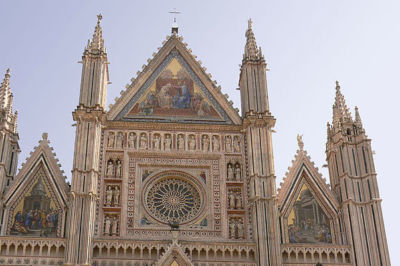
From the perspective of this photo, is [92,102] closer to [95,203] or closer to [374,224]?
[95,203]

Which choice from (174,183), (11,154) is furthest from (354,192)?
(11,154)

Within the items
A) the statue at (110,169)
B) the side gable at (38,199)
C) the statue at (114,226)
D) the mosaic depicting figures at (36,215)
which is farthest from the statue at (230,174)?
the mosaic depicting figures at (36,215)

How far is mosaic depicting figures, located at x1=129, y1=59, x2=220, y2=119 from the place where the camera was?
24344mm

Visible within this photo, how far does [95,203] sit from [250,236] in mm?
5235

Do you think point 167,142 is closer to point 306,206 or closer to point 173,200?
point 173,200

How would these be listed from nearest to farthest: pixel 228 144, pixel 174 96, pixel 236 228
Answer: pixel 236 228 → pixel 228 144 → pixel 174 96

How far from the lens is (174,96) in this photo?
2477 centimetres

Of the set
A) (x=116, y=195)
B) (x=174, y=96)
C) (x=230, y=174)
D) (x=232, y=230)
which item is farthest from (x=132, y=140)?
(x=232, y=230)

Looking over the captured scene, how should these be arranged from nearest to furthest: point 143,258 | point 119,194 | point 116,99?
point 143,258 < point 119,194 < point 116,99

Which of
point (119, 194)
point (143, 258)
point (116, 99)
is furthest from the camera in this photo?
point (116, 99)

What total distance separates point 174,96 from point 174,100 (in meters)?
0.19

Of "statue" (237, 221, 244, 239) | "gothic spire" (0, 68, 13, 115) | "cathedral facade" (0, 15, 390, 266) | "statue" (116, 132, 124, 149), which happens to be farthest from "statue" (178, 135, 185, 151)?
"gothic spire" (0, 68, 13, 115)

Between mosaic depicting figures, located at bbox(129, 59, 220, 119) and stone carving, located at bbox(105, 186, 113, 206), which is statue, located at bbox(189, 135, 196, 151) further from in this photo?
stone carving, located at bbox(105, 186, 113, 206)

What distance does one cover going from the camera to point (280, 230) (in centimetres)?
2162
